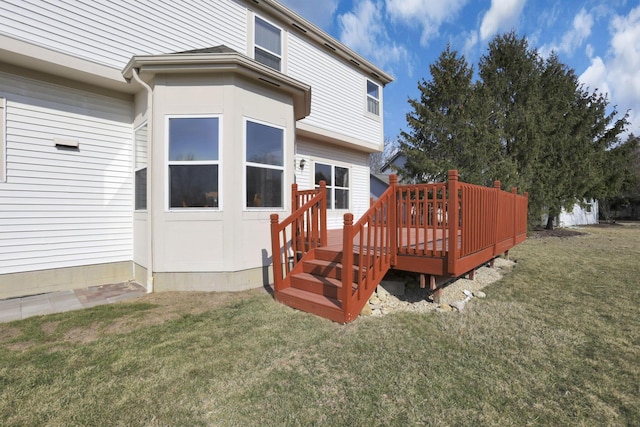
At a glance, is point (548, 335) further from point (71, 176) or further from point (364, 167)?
point (364, 167)

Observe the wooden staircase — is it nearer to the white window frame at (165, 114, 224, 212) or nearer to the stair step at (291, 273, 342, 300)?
the stair step at (291, 273, 342, 300)

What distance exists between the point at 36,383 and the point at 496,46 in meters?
15.5

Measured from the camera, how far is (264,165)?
5.16 meters

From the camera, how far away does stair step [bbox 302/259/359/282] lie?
4023 millimetres

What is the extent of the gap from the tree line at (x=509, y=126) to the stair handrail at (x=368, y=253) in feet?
23.1

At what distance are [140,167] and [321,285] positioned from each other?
12.3 feet

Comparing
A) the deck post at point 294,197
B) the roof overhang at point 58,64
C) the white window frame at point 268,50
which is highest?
the white window frame at point 268,50

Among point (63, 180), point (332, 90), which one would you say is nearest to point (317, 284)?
point (63, 180)

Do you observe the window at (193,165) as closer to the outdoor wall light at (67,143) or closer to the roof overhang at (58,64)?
the roof overhang at (58,64)

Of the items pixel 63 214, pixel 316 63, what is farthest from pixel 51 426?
pixel 316 63

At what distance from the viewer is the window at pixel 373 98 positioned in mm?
9758

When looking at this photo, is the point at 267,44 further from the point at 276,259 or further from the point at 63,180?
the point at 276,259

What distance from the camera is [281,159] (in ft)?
17.7

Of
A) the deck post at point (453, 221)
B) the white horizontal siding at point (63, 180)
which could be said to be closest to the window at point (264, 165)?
the white horizontal siding at point (63, 180)
